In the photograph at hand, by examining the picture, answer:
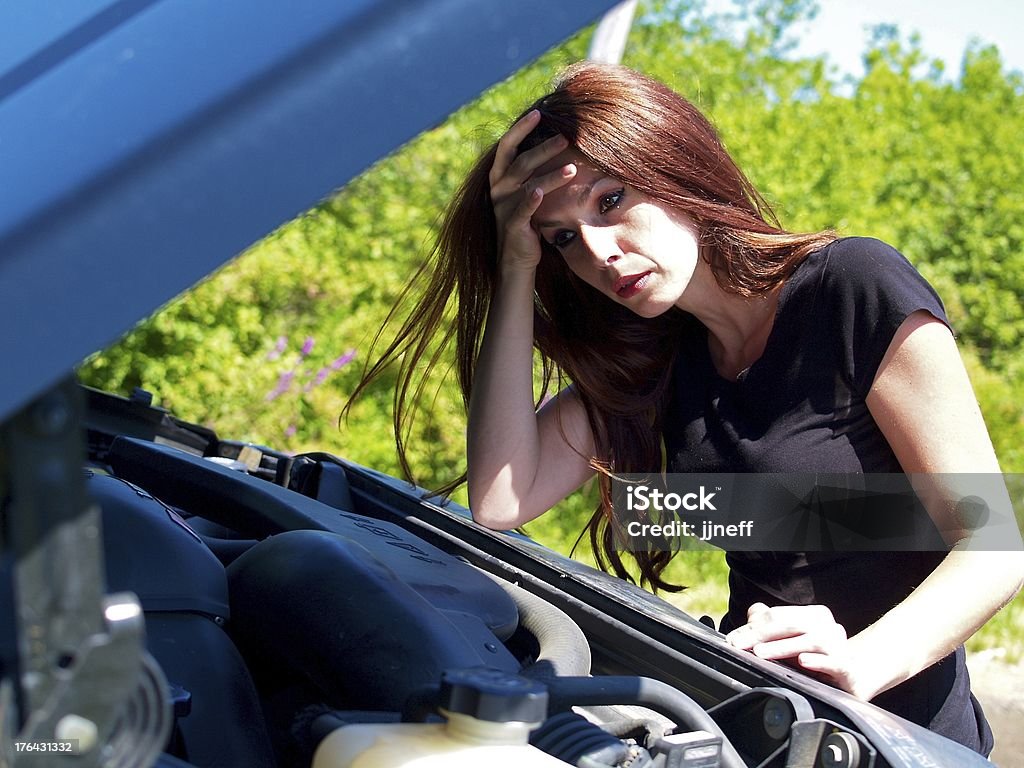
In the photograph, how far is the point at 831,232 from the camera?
2.19m

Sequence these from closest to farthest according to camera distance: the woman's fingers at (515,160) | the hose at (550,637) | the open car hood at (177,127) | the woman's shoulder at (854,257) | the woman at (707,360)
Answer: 1. the open car hood at (177,127)
2. the hose at (550,637)
3. the woman at (707,360)
4. the woman's shoulder at (854,257)
5. the woman's fingers at (515,160)

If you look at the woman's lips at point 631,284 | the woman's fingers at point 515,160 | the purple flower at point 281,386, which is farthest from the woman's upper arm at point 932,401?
the purple flower at point 281,386

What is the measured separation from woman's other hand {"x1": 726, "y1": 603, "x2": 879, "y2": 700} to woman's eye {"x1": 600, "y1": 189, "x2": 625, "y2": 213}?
2.54ft

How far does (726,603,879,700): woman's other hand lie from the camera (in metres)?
1.59

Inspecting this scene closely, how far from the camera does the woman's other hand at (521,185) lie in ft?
6.77

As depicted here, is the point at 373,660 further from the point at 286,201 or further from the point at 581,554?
the point at 581,554

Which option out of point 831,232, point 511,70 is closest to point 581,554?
point 831,232

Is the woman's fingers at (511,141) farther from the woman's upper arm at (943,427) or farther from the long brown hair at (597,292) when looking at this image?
the woman's upper arm at (943,427)

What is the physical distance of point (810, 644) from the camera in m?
1.61

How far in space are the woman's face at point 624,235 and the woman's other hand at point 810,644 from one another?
677 millimetres

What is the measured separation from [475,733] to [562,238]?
1345 mm

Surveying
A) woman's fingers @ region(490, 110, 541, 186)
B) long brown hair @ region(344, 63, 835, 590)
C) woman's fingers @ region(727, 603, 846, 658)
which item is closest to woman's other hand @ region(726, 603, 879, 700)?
woman's fingers @ region(727, 603, 846, 658)

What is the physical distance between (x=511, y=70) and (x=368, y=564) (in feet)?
2.82

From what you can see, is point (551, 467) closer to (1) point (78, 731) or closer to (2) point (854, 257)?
(2) point (854, 257)
